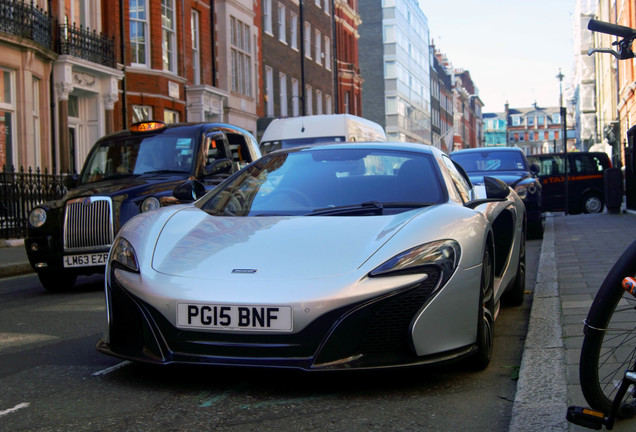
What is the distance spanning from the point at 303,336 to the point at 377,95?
6880 centimetres

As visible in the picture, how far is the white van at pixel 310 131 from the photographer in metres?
20.4

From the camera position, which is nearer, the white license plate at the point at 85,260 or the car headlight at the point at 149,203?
the white license plate at the point at 85,260

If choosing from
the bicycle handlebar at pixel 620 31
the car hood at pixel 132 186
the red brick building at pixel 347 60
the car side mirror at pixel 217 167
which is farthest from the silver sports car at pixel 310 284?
the red brick building at pixel 347 60

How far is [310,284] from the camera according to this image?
3.95 m

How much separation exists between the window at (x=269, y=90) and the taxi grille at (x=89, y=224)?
30.8 m

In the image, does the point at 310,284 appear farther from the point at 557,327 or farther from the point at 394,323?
the point at 557,327

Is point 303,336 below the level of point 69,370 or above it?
above

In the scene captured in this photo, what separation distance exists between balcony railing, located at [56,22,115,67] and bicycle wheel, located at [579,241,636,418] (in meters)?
21.2

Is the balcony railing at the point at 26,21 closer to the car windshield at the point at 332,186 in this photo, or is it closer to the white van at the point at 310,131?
the white van at the point at 310,131

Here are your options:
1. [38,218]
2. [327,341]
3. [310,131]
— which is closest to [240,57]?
[310,131]

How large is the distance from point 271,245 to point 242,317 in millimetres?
573

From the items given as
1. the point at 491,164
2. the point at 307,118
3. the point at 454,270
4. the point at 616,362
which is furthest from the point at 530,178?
the point at 616,362

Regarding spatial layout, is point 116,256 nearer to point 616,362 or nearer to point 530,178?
point 616,362

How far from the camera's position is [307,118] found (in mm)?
21062
